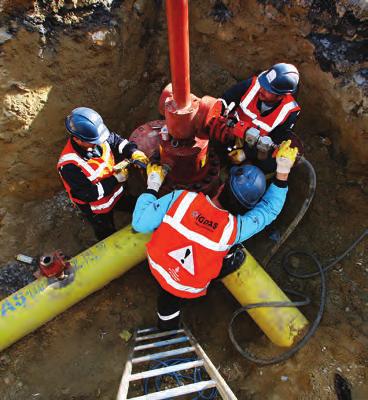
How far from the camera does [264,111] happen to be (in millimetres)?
3682

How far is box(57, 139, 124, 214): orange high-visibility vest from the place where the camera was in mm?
3412

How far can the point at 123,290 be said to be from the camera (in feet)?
13.5

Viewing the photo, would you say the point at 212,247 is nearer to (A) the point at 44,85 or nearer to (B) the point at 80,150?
(B) the point at 80,150

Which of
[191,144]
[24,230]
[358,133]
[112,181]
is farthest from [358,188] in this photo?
[24,230]

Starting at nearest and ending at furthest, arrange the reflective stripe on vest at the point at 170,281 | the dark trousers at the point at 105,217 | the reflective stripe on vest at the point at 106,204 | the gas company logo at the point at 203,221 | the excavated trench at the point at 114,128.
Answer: the gas company logo at the point at 203,221
the reflective stripe on vest at the point at 170,281
the excavated trench at the point at 114,128
the reflective stripe on vest at the point at 106,204
the dark trousers at the point at 105,217

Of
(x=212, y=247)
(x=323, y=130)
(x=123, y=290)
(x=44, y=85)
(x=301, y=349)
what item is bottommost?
(x=123, y=290)

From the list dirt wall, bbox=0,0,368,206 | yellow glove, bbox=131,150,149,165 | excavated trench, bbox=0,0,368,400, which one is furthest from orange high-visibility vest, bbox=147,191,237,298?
dirt wall, bbox=0,0,368,206

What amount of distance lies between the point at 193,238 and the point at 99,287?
151cm

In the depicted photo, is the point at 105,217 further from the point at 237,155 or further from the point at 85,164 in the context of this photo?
the point at 237,155

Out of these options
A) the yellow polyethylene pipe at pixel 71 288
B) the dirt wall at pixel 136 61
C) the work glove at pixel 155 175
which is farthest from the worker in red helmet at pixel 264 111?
the yellow polyethylene pipe at pixel 71 288

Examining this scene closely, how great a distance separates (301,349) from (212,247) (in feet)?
5.03

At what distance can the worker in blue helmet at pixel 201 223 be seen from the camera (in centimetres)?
279

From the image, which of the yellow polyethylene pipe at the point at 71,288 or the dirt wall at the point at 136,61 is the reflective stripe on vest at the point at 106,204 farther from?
the dirt wall at the point at 136,61

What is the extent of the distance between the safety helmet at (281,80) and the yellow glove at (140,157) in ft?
4.47
